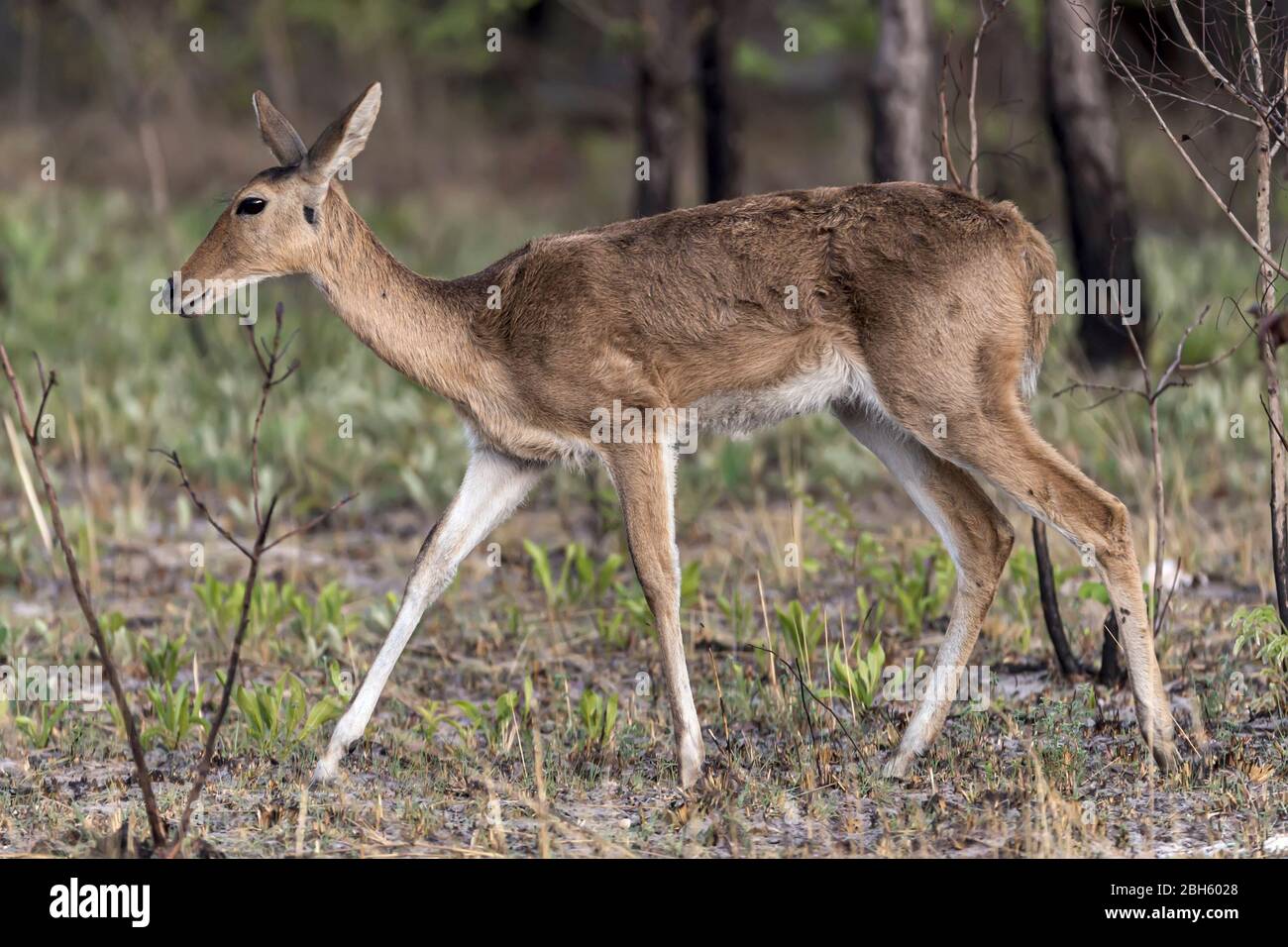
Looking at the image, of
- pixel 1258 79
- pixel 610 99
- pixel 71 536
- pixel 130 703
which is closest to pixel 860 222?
pixel 1258 79

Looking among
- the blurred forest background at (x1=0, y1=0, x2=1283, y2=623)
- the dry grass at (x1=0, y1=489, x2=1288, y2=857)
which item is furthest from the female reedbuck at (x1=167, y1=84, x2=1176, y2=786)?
the blurred forest background at (x1=0, y1=0, x2=1283, y2=623)

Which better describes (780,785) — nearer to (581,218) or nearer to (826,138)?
(581,218)

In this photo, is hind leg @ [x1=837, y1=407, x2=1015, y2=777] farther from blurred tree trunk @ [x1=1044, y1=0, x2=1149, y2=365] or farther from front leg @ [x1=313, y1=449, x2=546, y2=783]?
blurred tree trunk @ [x1=1044, y1=0, x2=1149, y2=365]

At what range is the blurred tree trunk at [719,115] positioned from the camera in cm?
1309

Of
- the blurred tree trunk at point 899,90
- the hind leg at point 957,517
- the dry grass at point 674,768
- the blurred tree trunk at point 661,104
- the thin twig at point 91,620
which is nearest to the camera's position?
the thin twig at point 91,620

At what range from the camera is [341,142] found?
602 cm

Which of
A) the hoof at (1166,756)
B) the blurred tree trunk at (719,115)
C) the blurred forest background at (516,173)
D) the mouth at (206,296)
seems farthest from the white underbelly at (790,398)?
the blurred tree trunk at (719,115)

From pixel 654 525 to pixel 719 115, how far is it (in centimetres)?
759

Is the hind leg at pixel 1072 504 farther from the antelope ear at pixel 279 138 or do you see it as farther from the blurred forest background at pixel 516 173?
the antelope ear at pixel 279 138

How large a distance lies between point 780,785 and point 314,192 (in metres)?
2.63

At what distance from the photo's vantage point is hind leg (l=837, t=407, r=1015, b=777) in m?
6.35

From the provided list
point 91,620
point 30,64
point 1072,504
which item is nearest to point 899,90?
point 1072,504

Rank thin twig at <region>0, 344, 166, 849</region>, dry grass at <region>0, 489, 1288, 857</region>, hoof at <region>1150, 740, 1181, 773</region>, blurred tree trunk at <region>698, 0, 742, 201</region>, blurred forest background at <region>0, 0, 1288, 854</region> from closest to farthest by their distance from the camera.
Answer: thin twig at <region>0, 344, 166, 849</region>
dry grass at <region>0, 489, 1288, 857</region>
blurred forest background at <region>0, 0, 1288, 854</region>
hoof at <region>1150, 740, 1181, 773</region>
blurred tree trunk at <region>698, 0, 742, 201</region>

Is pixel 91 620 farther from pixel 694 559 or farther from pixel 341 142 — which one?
pixel 694 559
